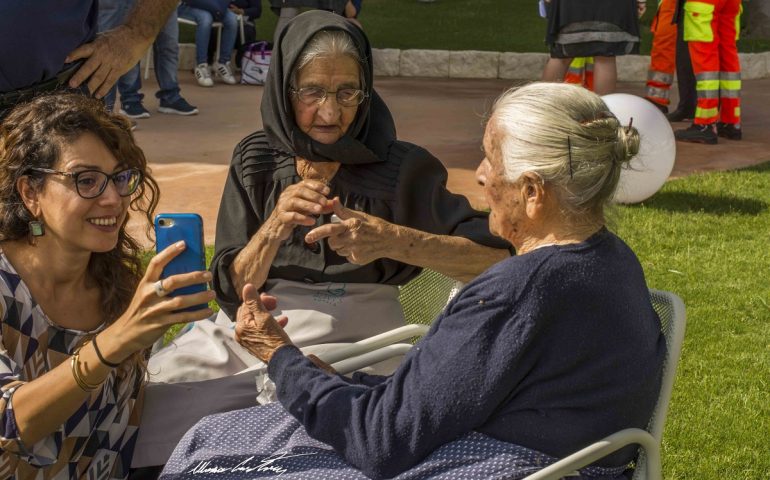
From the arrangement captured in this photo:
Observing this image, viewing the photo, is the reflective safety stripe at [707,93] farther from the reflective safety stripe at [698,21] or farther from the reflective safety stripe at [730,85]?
the reflective safety stripe at [698,21]

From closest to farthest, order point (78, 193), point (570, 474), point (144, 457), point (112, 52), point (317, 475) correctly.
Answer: point (570, 474) → point (317, 475) → point (78, 193) → point (144, 457) → point (112, 52)

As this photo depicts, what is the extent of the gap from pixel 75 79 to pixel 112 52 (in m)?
0.18

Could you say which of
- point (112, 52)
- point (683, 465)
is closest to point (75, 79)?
point (112, 52)

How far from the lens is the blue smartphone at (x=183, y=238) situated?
2.38 meters

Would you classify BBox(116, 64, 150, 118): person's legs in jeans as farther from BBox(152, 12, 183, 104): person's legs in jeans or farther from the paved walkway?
BBox(152, 12, 183, 104): person's legs in jeans

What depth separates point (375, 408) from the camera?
2.34 meters

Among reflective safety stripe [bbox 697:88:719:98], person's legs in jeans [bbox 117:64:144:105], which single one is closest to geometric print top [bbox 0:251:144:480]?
reflective safety stripe [bbox 697:88:719:98]

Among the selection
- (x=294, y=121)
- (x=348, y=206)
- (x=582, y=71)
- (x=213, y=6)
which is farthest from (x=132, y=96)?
(x=348, y=206)

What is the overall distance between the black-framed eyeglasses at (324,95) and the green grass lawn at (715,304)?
0.92 m

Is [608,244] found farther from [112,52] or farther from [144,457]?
[112,52]

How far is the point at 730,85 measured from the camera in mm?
8977

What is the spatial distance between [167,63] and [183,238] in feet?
26.6

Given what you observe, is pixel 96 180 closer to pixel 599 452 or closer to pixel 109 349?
pixel 109 349

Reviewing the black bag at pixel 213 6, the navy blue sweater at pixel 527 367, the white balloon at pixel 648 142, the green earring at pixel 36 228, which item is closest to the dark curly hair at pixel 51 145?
the green earring at pixel 36 228
